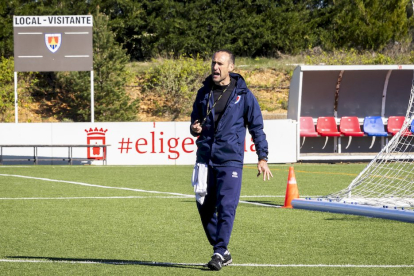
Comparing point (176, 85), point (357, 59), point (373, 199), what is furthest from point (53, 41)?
point (357, 59)

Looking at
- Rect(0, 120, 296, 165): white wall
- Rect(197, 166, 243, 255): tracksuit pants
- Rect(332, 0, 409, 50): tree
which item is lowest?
Rect(0, 120, 296, 165): white wall

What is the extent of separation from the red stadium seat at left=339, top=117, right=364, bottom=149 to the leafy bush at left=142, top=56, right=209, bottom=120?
57.5 feet

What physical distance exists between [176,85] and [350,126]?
62.2 feet

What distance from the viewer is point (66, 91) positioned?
140 feet

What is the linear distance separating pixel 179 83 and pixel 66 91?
256 inches

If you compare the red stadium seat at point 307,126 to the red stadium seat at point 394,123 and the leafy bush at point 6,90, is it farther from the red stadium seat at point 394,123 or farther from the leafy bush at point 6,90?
the leafy bush at point 6,90

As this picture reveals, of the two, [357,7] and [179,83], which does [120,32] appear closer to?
[179,83]

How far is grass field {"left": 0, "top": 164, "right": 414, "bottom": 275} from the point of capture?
654 centimetres

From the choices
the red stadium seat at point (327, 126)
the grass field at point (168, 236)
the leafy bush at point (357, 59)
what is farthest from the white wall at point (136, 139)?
the leafy bush at point (357, 59)

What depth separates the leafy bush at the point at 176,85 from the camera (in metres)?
41.4

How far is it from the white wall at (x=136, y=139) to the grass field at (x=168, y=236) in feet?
26.1

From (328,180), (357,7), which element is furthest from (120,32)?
(328,180)

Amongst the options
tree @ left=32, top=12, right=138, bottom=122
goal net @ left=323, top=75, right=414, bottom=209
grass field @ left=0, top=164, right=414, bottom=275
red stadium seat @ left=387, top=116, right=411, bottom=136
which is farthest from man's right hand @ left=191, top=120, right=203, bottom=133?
tree @ left=32, top=12, right=138, bottom=122

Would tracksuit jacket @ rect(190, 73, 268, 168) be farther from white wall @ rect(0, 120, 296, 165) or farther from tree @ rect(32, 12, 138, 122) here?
tree @ rect(32, 12, 138, 122)
